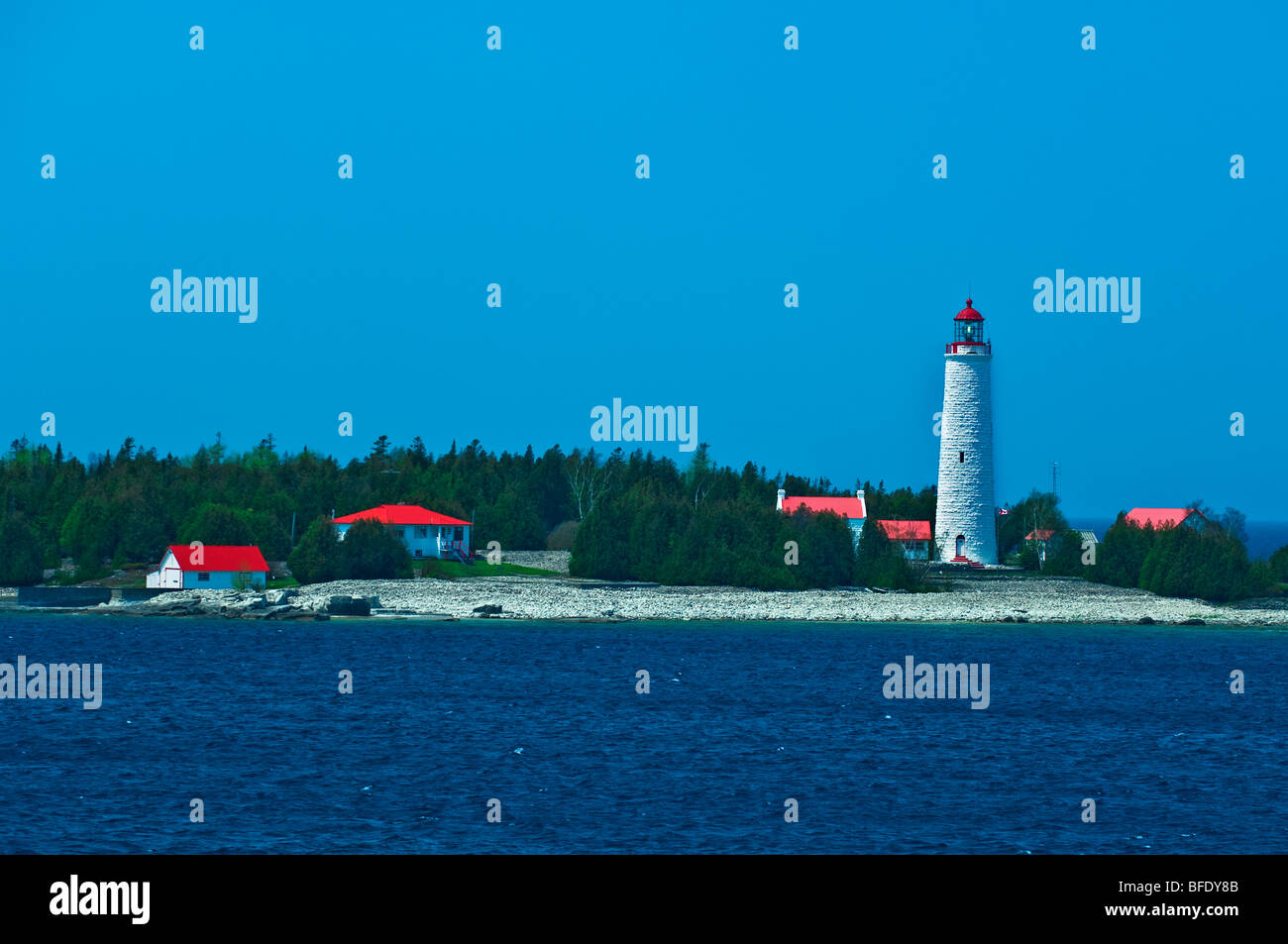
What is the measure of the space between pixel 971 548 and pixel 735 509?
15688mm

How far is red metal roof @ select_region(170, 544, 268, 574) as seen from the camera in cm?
8288

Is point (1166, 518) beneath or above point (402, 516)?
beneath

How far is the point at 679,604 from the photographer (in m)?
80.5

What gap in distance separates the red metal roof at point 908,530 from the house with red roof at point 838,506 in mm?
2001

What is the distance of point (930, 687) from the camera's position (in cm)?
5162

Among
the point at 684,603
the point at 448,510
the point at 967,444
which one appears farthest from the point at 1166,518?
the point at 448,510

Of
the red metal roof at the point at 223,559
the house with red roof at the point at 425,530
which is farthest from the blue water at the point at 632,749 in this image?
the house with red roof at the point at 425,530

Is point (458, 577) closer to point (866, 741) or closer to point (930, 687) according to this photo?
point (930, 687)

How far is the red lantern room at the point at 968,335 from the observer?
3438 inches

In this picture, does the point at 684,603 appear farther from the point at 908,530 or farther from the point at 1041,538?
the point at 1041,538

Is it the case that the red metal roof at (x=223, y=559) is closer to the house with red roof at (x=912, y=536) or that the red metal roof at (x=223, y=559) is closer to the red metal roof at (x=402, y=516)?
the red metal roof at (x=402, y=516)

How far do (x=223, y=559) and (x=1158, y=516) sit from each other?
6571 centimetres

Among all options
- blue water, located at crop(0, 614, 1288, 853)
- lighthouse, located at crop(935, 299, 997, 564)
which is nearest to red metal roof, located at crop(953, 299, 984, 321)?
lighthouse, located at crop(935, 299, 997, 564)
